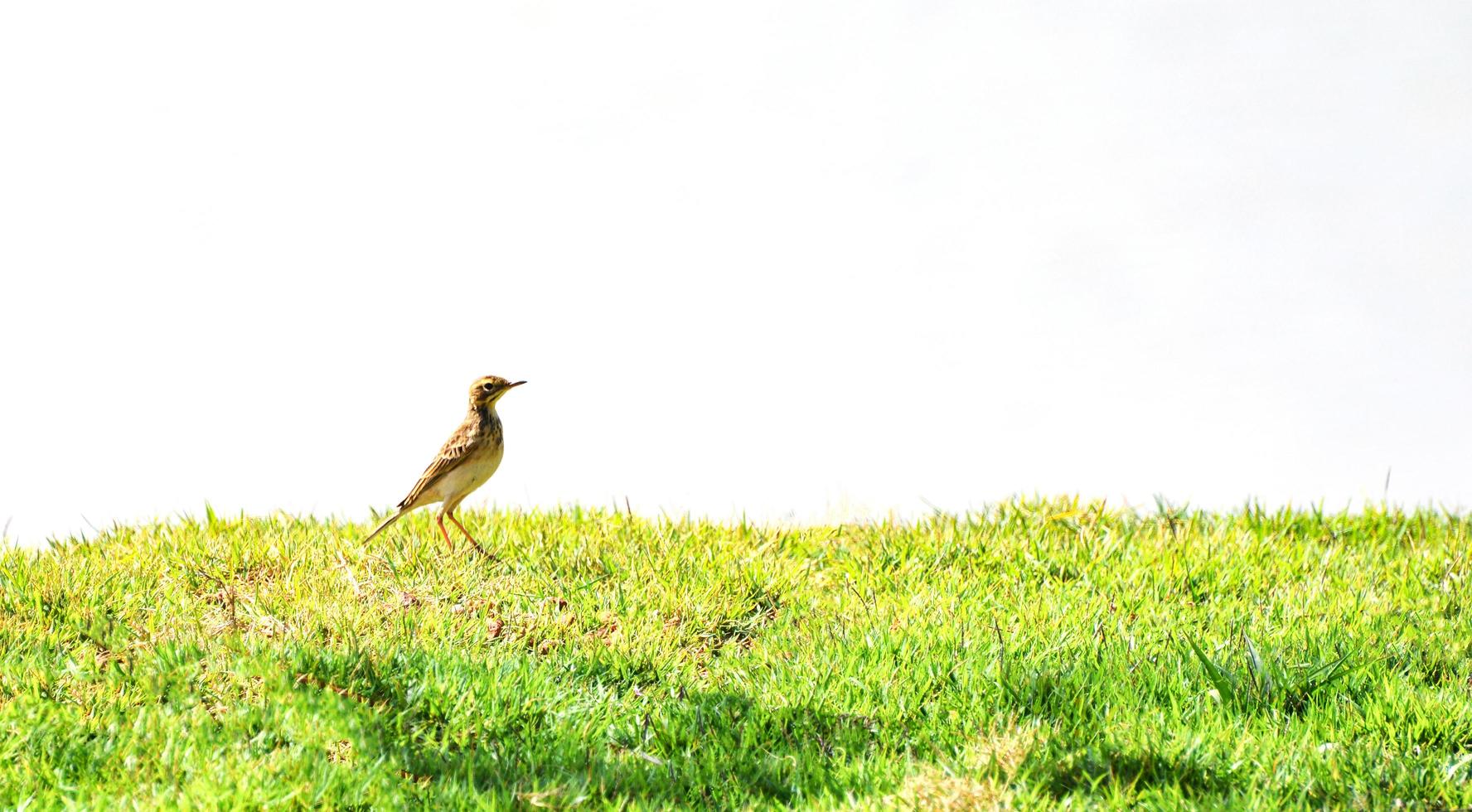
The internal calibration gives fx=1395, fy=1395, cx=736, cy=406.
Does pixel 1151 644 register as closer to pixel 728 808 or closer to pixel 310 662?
pixel 728 808

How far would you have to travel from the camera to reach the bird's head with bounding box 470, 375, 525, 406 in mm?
7453

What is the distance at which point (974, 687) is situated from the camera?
593cm

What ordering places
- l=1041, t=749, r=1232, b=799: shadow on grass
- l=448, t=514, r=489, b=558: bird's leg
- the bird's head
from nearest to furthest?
l=1041, t=749, r=1232, b=799: shadow on grass < the bird's head < l=448, t=514, r=489, b=558: bird's leg

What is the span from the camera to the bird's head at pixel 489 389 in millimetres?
7453

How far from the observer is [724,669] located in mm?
6438

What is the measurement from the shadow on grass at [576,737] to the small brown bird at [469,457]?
1497 millimetres

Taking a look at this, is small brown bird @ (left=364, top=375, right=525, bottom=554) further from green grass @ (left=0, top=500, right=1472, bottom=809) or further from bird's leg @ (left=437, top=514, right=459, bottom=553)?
green grass @ (left=0, top=500, right=1472, bottom=809)

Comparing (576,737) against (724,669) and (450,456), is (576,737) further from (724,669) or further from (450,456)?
(450,456)

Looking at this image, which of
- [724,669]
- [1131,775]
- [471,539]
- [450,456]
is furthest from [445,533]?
[1131,775]

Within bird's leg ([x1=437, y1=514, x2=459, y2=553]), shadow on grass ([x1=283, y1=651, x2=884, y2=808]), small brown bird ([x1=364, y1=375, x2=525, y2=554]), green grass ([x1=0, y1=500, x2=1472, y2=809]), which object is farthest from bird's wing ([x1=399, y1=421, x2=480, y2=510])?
shadow on grass ([x1=283, y1=651, x2=884, y2=808])

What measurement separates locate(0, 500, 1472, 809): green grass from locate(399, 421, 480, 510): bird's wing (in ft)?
1.61

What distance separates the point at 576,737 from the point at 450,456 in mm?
2264

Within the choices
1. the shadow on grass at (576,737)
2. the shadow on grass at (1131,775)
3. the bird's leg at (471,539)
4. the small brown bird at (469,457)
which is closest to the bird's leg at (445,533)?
the bird's leg at (471,539)

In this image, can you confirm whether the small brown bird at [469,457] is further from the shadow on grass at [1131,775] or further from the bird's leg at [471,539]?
the shadow on grass at [1131,775]
